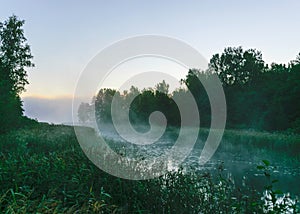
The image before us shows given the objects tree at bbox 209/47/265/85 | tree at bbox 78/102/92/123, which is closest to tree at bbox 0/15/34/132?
tree at bbox 78/102/92/123

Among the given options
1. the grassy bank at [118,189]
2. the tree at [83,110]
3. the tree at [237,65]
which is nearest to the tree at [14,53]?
the tree at [83,110]

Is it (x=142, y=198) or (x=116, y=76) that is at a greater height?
(x=116, y=76)

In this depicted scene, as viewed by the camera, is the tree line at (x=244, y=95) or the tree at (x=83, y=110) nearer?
the tree at (x=83, y=110)

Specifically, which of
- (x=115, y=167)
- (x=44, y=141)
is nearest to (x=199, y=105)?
(x=44, y=141)

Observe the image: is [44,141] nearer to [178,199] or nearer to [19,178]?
[19,178]

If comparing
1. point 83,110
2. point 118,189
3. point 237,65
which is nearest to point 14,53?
point 83,110

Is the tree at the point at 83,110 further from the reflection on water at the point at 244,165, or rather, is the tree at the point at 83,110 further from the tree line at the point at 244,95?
the tree line at the point at 244,95

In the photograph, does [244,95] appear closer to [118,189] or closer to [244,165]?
[244,165]

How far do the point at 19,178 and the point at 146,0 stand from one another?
10.3 metres

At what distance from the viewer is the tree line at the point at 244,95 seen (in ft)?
97.1

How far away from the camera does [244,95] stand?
37.5 meters

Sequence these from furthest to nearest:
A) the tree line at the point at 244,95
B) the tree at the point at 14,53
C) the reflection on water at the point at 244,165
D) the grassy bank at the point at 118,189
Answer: the tree line at the point at 244,95, the tree at the point at 14,53, the reflection on water at the point at 244,165, the grassy bank at the point at 118,189

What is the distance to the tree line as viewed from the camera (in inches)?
1165

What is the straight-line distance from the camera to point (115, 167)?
5113 millimetres
